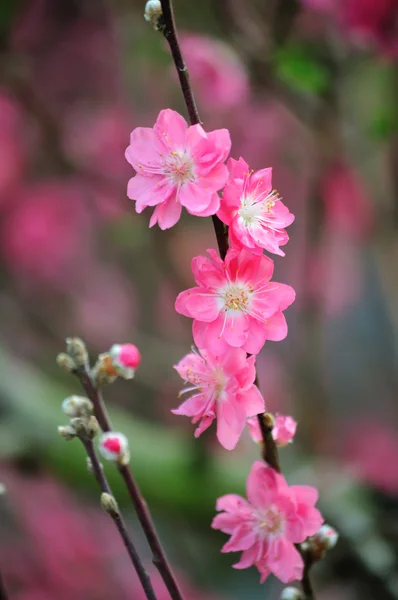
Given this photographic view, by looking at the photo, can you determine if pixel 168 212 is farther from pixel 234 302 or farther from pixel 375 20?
pixel 375 20

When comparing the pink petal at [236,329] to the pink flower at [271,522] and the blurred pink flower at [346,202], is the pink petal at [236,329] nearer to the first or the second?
the pink flower at [271,522]

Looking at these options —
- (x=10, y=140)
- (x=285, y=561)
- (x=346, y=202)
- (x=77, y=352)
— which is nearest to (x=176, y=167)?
(x=77, y=352)

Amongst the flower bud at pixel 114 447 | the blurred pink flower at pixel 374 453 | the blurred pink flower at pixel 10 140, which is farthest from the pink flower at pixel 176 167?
the blurred pink flower at pixel 10 140

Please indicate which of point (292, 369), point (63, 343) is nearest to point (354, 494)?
point (292, 369)

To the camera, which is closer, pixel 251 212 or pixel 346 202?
pixel 251 212

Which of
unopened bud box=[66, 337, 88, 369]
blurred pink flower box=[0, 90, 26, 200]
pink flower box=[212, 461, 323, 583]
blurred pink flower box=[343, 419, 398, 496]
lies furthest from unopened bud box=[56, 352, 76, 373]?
blurred pink flower box=[0, 90, 26, 200]

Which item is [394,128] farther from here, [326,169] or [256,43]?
[326,169]

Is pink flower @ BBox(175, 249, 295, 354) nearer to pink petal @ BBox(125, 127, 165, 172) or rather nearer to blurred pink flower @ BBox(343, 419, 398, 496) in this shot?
pink petal @ BBox(125, 127, 165, 172)
